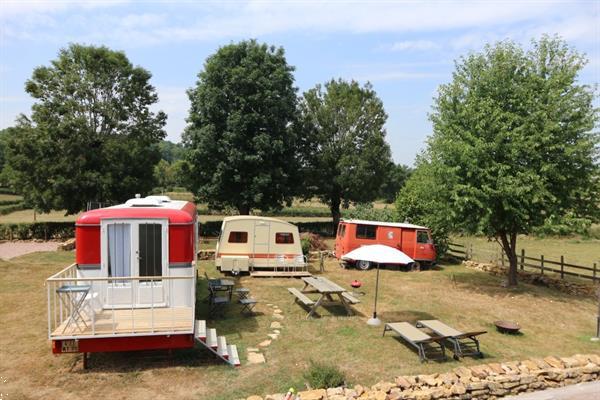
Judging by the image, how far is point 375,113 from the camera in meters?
36.1

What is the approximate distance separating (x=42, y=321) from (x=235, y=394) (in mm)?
6968

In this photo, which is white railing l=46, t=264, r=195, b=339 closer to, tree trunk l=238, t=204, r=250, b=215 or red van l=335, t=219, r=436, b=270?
red van l=335, t=219, r=436, b=270

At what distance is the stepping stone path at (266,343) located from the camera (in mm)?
8883

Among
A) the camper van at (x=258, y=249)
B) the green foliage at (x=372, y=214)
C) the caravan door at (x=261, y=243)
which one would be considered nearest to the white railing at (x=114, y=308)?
the camper van at (x=258, y=249)

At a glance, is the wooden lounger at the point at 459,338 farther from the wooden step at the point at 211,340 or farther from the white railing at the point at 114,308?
the white railing at the point at 114,308

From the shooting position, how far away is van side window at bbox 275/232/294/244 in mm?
18438

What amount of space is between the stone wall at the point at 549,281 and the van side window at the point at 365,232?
580cm

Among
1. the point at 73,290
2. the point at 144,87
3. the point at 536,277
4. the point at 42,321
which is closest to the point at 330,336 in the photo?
the point at 73,290

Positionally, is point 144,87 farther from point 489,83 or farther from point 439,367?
point 439,367

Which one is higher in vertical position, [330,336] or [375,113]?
[375,113]

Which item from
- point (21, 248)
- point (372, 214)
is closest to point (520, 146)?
point (372, 214)

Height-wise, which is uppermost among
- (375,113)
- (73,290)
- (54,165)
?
(375,113)

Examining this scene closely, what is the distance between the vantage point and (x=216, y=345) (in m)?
8.66

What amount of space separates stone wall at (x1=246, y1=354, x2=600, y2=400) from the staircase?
5.92 feet
